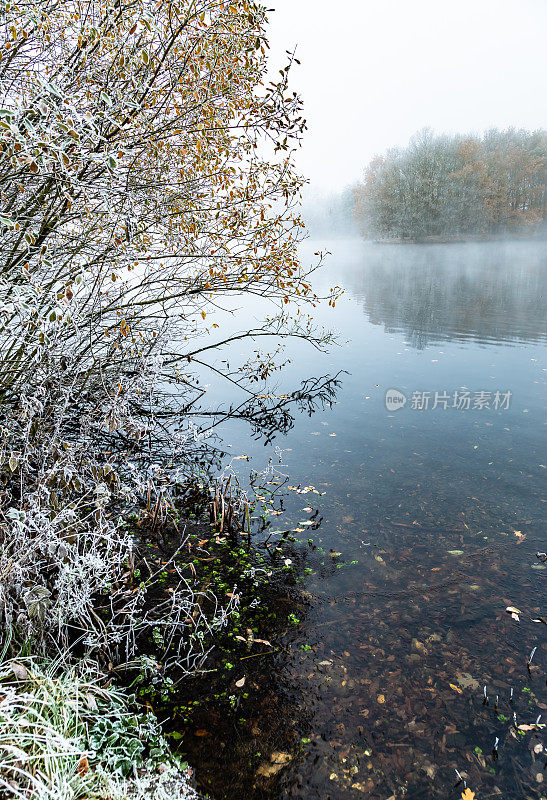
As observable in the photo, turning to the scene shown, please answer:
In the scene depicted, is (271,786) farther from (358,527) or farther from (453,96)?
(453,96)

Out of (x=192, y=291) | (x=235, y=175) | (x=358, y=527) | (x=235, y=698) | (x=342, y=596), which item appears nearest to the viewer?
(x=235, y=698)

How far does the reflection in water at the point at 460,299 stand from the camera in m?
16.0

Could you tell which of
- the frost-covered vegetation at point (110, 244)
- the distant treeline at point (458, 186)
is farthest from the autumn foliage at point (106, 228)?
the distant treeline at point (458, 186)

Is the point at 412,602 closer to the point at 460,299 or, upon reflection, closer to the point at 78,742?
the point at 78,742

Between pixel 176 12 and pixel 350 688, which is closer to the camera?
pixel 350 688

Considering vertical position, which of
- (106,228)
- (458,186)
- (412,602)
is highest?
(458,186)

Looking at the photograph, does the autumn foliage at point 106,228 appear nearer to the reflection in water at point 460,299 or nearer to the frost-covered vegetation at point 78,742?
the frost-covered vegetation at point 78,742

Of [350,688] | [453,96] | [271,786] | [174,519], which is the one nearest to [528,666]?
[350,688]

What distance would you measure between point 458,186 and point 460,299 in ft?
132

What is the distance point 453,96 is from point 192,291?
13633 centimetres

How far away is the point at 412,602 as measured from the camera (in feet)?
13.6

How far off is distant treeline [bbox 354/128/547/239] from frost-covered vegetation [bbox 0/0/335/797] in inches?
2200

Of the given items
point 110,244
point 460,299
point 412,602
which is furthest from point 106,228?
point 460,299

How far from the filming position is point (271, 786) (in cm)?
269
